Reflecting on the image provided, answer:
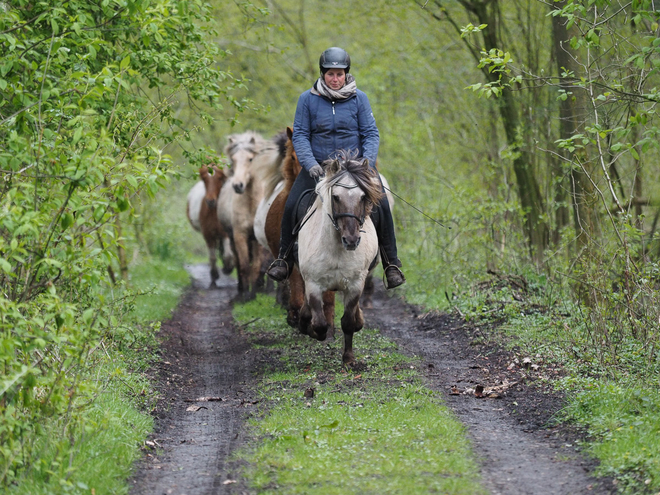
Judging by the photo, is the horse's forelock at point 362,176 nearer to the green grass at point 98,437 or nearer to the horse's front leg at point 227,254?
the green grass at point 98,437

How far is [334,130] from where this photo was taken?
338 inches

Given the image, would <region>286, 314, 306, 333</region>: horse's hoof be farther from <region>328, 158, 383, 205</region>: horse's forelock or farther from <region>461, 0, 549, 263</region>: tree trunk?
<region>461, 0, 549, 263</region>: tree trunk

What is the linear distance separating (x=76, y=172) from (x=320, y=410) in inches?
117

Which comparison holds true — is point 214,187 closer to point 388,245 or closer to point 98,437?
point 388,245

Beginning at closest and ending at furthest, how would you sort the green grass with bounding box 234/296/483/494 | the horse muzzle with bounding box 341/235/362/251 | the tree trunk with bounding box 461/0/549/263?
the green grass with bounding box 234/296/483/494, the horse muzzle with bounding box 341/235/362/251, the tree trunk with bounding box 461/0/549/263

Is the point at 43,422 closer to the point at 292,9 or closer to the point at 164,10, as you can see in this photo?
the point at 164,10

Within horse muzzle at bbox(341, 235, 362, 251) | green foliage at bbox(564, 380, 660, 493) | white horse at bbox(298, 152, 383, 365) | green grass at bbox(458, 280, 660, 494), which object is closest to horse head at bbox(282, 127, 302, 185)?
white horse at bbox(298, 152, 383, 365)

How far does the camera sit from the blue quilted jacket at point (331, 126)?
8.54 meters

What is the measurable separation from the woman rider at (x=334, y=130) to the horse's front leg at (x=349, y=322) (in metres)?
0.68

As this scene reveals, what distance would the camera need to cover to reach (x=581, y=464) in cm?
517

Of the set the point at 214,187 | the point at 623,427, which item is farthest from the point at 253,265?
the point at 623,427

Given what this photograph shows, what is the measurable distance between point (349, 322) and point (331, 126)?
2.24m

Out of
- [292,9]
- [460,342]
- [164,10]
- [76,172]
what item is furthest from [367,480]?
[292,9]

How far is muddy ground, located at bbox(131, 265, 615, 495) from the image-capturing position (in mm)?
5039
